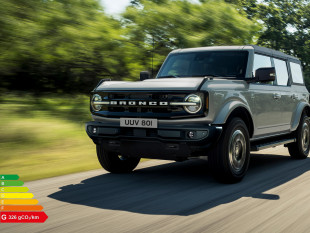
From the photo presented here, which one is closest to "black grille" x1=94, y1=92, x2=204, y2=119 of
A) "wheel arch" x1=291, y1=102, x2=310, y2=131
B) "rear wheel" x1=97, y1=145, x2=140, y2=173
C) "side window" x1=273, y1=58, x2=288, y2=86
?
"rear wheel" x1=97, y1=145, x2=140, y2=173

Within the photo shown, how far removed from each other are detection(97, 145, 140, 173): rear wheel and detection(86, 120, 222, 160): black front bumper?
20.6 inches

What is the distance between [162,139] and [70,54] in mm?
7385

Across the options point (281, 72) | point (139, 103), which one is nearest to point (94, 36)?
point (281, 72)

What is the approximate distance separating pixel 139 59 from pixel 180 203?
940 cm

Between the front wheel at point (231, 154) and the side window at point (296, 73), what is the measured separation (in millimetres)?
2991

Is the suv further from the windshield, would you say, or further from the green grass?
the green grass

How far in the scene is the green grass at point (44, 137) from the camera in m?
6.88

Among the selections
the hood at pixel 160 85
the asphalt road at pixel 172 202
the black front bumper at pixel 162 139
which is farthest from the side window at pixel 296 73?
the black front bumper at pixel 162 139

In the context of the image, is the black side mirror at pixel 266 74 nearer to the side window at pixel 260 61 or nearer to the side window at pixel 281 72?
the side window at pixel 260 61

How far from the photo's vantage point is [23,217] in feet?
13.0

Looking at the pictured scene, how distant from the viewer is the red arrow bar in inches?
152

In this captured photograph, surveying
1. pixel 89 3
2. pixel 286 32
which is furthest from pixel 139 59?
pixel 286 32

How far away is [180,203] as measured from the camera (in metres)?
4.52

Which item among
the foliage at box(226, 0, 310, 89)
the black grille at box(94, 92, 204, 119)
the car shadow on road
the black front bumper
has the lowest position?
the car shadow on road
